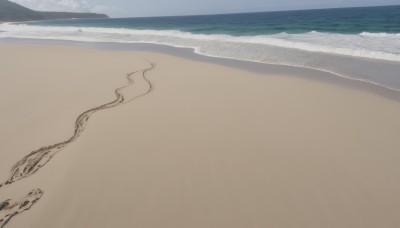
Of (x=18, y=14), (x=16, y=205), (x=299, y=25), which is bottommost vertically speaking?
(x=16, y=205)

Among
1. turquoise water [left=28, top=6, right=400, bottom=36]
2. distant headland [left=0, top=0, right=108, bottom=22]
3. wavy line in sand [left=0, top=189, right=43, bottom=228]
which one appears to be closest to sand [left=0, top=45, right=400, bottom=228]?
wavy line in sand [left=0, top=189, right=43, bottom=228]

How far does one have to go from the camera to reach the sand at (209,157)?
2740 millimetres

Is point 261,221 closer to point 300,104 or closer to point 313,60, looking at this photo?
point 300,104

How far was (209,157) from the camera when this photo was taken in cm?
370

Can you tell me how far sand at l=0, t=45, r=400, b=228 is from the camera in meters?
2.74

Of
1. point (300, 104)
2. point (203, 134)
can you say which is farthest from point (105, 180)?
point (300, 104)

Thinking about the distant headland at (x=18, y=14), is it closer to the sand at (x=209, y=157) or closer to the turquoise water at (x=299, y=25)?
the turquoise water at (x=299, y=25)

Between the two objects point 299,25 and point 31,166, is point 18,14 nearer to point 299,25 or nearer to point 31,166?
point 299,25

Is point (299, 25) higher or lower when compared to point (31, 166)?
higher

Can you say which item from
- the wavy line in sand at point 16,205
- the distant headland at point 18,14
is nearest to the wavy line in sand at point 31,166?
the wavy line in sand at point 16,205

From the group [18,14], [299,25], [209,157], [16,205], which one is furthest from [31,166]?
[18,14]

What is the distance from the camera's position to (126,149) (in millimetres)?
3936

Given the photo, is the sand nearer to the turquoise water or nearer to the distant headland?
the turquoise water

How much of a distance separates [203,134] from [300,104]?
7.69 ft
